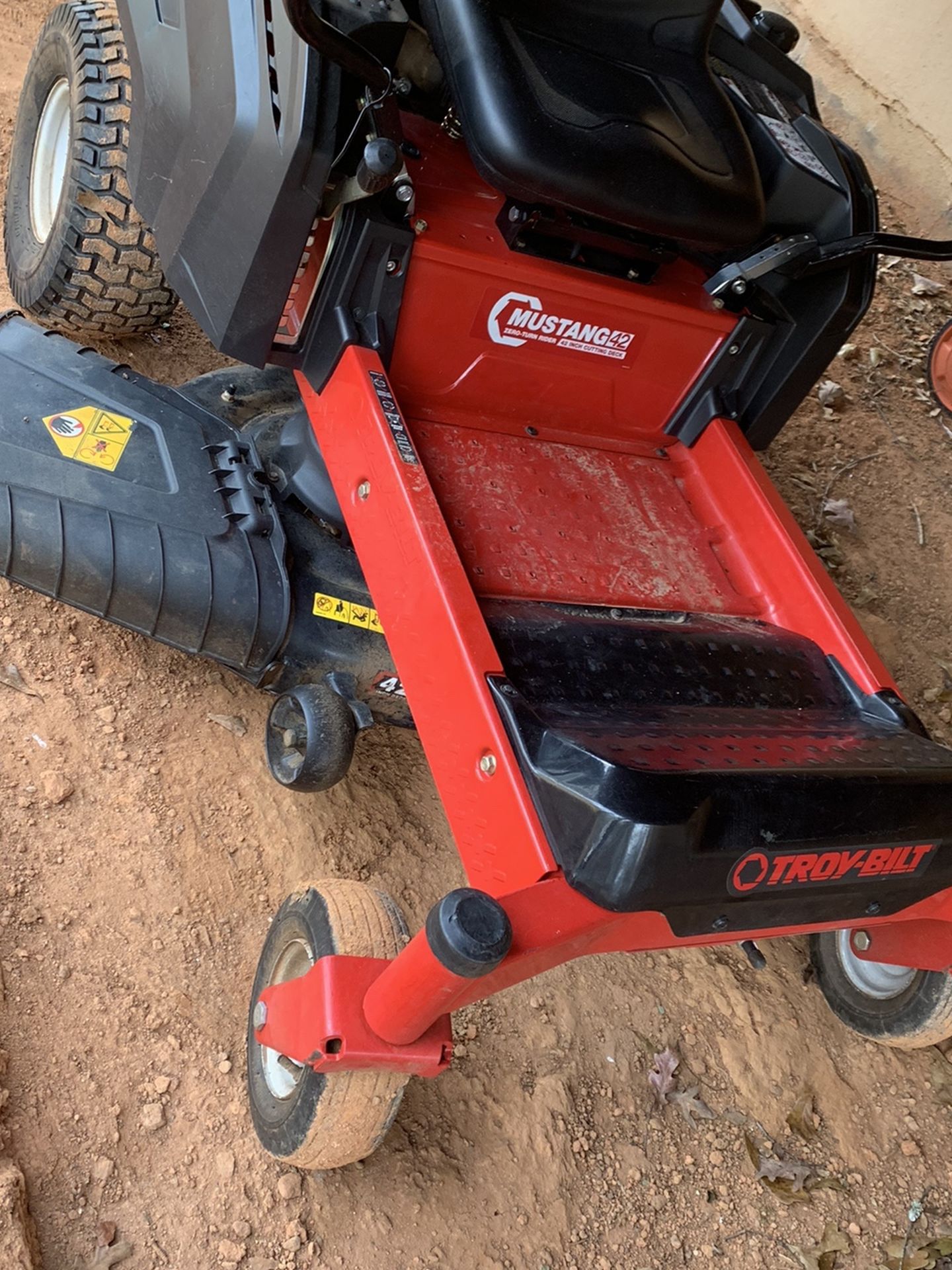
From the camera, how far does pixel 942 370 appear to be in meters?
3.68

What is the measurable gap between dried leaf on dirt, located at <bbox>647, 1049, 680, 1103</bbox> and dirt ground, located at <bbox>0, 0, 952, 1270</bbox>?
0.08 ft

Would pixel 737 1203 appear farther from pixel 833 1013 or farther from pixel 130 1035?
pixel 130 1035

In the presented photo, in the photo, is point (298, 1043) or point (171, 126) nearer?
point (298, 1043)

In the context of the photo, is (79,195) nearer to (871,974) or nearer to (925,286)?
(871,974)

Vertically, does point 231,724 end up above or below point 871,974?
below

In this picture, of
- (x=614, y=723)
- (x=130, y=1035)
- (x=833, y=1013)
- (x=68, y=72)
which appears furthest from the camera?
(x=68, y=72)

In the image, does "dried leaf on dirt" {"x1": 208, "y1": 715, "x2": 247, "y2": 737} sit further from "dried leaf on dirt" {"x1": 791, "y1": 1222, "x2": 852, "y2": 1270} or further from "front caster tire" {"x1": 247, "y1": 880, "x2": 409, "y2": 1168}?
"dried leaf on dirt" {"x1": 791, "y1": 1222, "x2": 852, "y2": 1270}

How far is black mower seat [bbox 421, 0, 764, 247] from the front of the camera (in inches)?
67.2

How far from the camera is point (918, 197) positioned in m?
4.16

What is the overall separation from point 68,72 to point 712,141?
159 cm

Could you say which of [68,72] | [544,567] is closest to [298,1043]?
A: [544,567]

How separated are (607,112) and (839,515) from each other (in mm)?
1832

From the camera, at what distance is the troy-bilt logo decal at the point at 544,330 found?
1995mm

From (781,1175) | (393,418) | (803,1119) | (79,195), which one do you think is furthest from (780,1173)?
(79,195)
